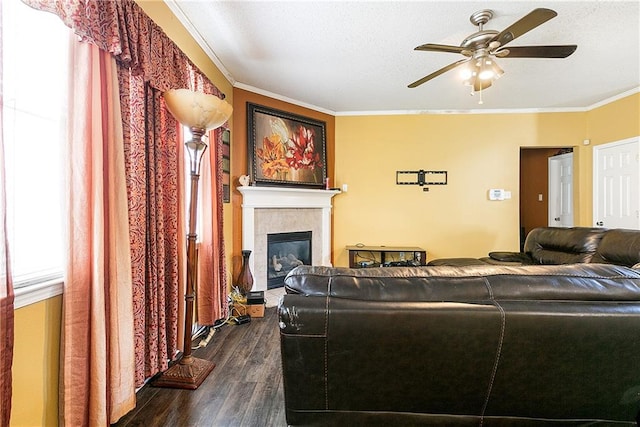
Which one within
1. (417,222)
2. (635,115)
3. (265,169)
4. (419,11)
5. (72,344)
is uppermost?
(419,11)

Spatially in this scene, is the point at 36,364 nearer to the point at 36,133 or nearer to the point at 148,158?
the point at 36,133

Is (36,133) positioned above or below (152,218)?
above

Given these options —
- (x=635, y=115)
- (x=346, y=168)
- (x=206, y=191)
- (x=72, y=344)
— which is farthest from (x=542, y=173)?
(x=72, y=344)

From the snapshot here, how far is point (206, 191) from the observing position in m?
2.63

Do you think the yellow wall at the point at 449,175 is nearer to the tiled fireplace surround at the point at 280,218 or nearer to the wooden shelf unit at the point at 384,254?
the wooden shelf unit at the point at 384,254

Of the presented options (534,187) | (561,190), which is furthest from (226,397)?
(534,187)

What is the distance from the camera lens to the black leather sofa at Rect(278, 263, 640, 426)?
109 cm

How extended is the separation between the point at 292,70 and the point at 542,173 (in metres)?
5.12

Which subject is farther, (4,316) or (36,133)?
(36,133)

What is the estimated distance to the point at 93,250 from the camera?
1.35 m

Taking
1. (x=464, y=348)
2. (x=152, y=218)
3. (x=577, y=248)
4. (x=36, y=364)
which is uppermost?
(x=152, y=218)

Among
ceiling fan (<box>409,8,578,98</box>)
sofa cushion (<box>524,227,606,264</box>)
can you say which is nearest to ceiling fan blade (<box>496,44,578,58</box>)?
ceiling fan (<box>409,8,578,98</box>)

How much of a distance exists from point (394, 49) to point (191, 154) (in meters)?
2.08

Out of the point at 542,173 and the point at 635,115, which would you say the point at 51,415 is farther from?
the point at 542,173
